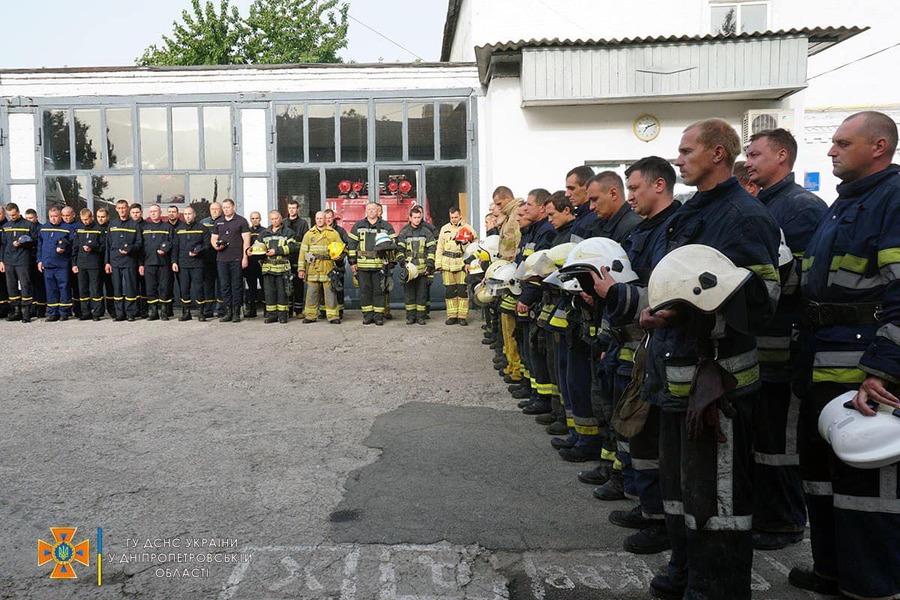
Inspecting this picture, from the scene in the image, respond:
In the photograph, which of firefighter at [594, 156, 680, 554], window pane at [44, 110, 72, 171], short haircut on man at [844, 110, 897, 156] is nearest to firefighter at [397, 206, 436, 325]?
window pane at [44, 110, 72, 171]

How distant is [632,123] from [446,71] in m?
3.92

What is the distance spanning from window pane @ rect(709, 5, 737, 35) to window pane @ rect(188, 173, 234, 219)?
10.3 metres

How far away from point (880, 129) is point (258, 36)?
37.7m

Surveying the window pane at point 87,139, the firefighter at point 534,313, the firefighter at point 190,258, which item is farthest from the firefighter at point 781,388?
the window pane at point 87,139

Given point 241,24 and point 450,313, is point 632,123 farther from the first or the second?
point 241,24

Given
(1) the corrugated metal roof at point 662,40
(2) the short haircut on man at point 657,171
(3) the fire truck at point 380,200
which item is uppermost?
(1) the corrugated metal roof at point 662,40

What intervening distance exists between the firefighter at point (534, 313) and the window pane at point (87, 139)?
11144 mm

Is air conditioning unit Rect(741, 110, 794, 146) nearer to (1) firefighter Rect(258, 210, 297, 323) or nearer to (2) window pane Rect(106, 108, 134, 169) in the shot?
(1) firefighter Rect(258, 210, 297, 323)

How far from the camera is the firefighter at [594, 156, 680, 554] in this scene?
3.70m

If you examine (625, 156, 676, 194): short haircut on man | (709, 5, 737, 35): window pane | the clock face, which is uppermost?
(709, 5, 737, 35): window pane

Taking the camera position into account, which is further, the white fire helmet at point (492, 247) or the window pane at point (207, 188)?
the window pane at point (207, 188)

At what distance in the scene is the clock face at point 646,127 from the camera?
1309 centimetres

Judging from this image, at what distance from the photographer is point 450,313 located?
13188 mm

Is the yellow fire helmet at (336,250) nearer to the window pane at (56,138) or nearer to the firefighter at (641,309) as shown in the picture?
the window pane at (56,138)
